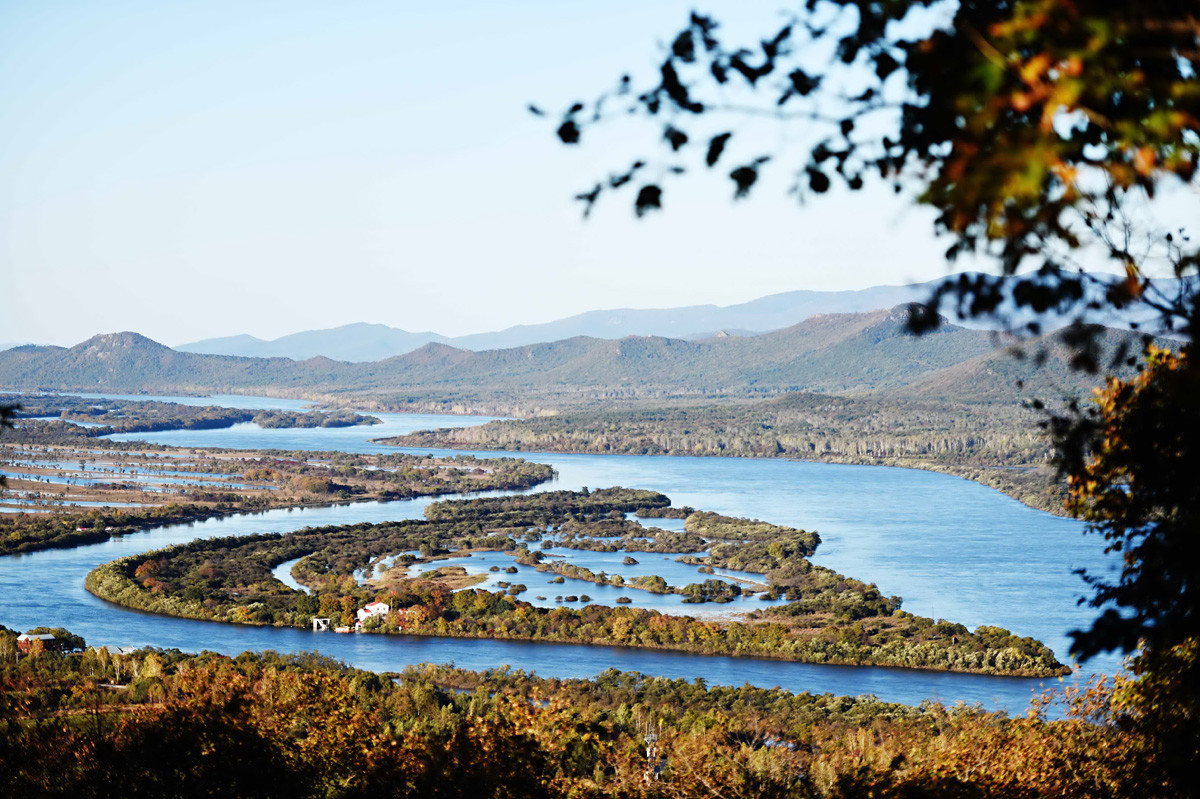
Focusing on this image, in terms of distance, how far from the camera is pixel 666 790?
30.7ft

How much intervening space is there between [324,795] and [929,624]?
27.0 meters

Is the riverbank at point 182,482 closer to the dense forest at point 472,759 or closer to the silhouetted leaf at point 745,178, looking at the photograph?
the dense forest at point 472,759

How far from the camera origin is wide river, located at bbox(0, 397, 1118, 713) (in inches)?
1171

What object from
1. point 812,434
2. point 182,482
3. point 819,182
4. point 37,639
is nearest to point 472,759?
point 819,182

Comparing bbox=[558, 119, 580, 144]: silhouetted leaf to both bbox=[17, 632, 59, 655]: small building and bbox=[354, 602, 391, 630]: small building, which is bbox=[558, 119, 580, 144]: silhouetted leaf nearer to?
bbox=[17, 632, 59, 655]: small building

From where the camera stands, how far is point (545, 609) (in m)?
36.0

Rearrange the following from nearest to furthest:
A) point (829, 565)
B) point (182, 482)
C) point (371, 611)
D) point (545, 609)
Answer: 1. point (371, 611)
2. point (545, 609)
3. point (829, 565)
4. point (182, 482)

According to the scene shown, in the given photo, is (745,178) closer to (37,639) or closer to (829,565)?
(37,639)

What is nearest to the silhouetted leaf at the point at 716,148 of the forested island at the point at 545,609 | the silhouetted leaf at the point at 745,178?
the silhouetted leaf at the point at 745,178

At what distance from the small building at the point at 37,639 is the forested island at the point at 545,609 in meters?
7.14

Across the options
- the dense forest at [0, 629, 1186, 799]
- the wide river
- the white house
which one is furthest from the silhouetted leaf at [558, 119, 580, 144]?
the white house

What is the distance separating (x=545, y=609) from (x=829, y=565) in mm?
13229

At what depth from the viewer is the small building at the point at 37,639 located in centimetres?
2769

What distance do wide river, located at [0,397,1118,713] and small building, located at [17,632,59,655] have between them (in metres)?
1.83
